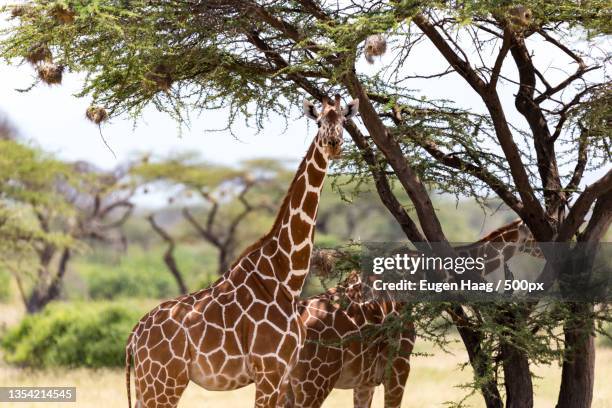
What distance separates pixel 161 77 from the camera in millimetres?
6250

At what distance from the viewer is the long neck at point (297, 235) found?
5980mm

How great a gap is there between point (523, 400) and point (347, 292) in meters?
1.45

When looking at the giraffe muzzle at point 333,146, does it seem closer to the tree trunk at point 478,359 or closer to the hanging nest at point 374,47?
the hanging nest at point 374,47

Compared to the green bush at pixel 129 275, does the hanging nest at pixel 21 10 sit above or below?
below

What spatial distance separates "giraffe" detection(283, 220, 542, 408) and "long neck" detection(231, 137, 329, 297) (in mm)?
652

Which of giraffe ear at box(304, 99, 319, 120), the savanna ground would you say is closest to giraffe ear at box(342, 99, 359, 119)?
giraffe ear at box(304, 99, 319, 120)

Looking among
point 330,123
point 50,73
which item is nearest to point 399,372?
point 330,123

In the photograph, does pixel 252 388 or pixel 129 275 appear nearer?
pixel 252 388

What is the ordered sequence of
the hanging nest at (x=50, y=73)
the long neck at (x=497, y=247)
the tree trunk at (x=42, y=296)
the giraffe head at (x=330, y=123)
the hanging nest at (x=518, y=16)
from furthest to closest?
the tree trunk at (x=42, y=296) < the long neck at (x=497, y=247) < the hanging nest at (x=50, y=73) < the giraffe head at (x=330, y=123) < the hanging nest at (x=518, y=16)

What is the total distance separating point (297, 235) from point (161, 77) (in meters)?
1.30

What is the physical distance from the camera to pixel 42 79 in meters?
6.21

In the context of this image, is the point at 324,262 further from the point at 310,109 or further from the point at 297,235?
the point at 310,109

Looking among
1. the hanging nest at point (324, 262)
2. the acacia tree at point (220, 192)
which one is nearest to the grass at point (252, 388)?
the hanging nest at point (324, 262)

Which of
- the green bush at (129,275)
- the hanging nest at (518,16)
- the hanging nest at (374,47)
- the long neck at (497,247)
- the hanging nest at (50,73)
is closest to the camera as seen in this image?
the hanging nest at (374,47)
